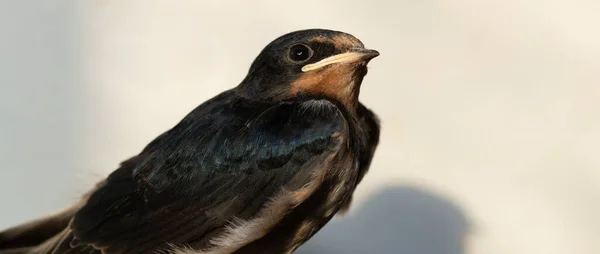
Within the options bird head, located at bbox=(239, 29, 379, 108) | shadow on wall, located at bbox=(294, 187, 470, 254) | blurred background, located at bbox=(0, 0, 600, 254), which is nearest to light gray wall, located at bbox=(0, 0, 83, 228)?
blurred background, located at bbox=(0, 0, 600, 254)

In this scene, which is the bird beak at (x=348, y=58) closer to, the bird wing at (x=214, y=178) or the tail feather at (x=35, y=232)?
the bird wing at (x=214, y=178)

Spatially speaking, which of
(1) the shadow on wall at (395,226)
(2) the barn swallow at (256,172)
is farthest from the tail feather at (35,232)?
(1) the shadow on wall at (395,226)

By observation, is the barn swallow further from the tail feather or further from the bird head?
the tail feather

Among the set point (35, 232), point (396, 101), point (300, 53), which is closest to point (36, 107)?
point (35, 232)

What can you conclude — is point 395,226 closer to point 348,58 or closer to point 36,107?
point 348,58

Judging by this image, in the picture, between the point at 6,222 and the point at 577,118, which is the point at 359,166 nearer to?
the point at 577,118
